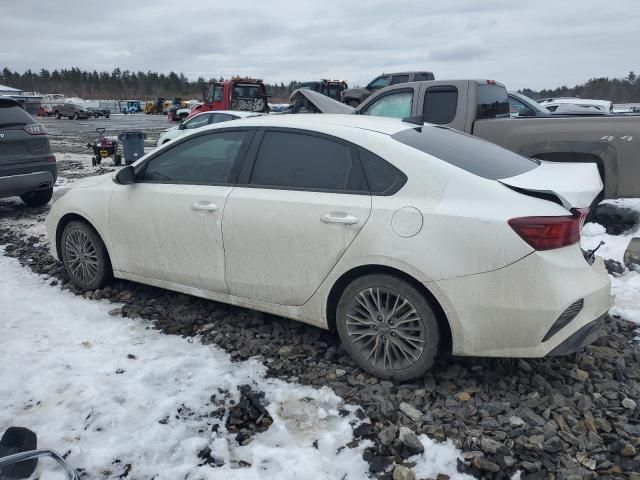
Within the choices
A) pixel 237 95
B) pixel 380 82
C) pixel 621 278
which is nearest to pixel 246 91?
pixel 237 95

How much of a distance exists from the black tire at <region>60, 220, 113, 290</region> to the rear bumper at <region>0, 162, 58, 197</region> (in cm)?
317

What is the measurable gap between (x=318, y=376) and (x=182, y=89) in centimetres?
9336

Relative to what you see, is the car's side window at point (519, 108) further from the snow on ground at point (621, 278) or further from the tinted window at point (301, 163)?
the tinted window at point (301, 163)

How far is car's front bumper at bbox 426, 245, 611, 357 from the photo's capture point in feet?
9.07

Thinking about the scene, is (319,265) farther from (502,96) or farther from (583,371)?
(502,96)

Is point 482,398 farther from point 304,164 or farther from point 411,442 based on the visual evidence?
point 304,164

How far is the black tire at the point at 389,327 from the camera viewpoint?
10.0 ft

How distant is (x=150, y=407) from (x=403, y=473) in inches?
59.7

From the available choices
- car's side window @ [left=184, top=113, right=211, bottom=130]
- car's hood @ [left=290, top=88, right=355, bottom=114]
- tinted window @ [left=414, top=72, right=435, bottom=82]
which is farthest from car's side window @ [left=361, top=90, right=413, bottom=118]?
tinted window @ [left=414, top=72, right=435, bottom=82]

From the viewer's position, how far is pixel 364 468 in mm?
2570

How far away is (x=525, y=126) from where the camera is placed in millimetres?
6504

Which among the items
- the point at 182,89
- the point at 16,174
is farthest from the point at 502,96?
the point at 182,89

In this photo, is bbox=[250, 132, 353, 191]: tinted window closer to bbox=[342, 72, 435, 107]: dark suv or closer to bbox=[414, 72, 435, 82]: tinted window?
bbox=[342, 72, 435, 107]: dark suv

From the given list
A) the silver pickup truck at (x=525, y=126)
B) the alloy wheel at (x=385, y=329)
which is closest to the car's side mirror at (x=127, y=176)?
the alloy wheel at (x=385, y=329)
